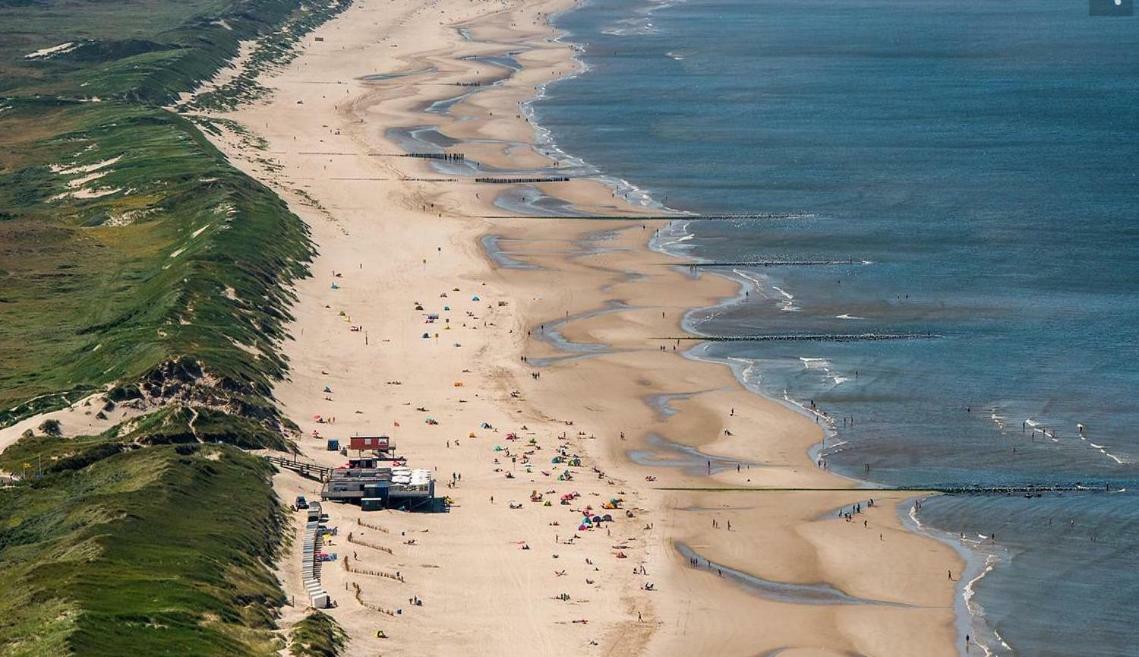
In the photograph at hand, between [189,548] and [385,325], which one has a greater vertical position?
[189,548]

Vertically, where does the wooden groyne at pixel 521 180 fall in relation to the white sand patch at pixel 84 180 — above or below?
below

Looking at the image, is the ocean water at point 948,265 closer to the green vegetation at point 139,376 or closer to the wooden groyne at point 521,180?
the wooden groyne at point 521,180

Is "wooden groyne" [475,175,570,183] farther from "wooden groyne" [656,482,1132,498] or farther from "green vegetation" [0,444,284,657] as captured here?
"green vegetation" [0,444,284,657]

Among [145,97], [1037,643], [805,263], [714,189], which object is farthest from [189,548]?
[145,97]

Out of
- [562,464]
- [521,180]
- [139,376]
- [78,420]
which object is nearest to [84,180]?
[521,180]

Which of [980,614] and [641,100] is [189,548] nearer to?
[980,614]

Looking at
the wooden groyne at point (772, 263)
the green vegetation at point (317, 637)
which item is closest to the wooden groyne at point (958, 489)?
the green vegetation at point (317, 637)

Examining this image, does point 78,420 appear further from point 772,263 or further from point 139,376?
point 772,263
